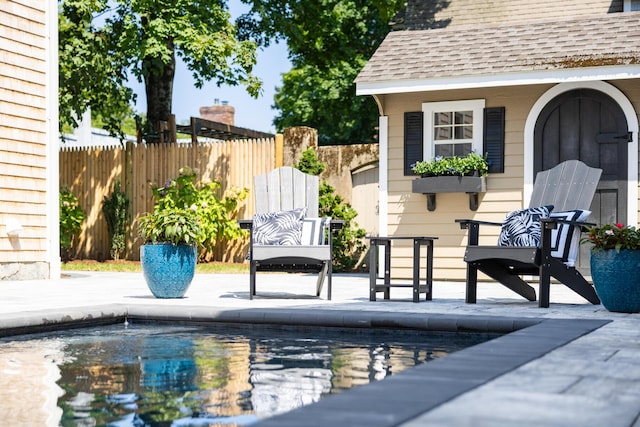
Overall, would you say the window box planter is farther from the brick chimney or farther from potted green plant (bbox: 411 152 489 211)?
the brick chimney

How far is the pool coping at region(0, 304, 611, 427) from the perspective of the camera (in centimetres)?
227

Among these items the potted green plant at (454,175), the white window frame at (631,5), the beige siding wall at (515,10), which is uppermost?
the beige siding wall at (515,10)

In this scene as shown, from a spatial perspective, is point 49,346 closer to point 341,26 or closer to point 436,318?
point 436,318

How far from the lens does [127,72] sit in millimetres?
14414

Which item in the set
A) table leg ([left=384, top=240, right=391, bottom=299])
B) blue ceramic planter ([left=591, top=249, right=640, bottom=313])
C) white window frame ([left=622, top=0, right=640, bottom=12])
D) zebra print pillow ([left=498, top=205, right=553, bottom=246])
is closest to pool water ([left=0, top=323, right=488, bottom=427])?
blue ceramic planter ([left=591, top=249, right=640, bottom=313])

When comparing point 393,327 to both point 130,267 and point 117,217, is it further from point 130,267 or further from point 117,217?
point 117,217

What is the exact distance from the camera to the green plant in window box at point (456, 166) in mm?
9578

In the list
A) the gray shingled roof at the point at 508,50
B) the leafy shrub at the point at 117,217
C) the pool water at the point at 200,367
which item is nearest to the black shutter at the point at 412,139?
the gray shingled roof at the point at 508,50

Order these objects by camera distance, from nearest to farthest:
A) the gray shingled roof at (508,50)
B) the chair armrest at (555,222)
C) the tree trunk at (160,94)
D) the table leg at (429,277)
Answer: the chair armrest at (555,222) → the table leg at (429,277) → the gray shingled roof at (508,50) → the tree trunk at (160,94)

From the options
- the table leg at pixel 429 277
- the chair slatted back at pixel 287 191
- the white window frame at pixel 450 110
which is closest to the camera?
the table leg at pixel 429 277

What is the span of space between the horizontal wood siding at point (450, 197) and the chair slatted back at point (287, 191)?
242 centimetres

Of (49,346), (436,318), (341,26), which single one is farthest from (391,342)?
(341,26)

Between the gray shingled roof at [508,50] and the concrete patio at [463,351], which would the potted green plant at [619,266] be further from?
the gray shingled roof at [508,50]

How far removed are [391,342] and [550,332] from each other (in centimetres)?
105
